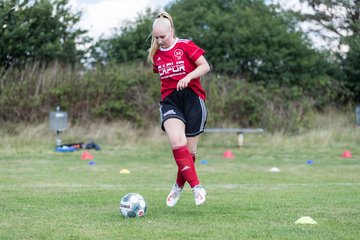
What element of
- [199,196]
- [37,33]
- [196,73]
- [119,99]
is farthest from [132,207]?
[37,33]

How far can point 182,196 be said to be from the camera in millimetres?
8227

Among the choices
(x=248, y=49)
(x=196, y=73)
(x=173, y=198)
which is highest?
(x=248, y=49)

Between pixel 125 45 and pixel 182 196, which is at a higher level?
pixel 125 45

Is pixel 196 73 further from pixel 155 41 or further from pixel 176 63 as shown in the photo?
pixel 155 41

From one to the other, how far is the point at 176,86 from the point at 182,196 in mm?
1986

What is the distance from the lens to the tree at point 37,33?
2469cm

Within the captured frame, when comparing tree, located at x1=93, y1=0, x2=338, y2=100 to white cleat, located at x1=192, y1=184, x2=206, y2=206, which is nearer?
white cleat, located at x1=192, y1=184, x2=206, y2=206

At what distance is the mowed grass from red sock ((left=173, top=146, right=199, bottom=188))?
34 cm

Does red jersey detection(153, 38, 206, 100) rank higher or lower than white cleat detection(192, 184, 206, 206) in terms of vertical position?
higher

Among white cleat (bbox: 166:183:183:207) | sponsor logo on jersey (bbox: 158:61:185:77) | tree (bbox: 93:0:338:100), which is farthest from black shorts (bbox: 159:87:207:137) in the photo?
tree (bbox: 93:0:338:100)

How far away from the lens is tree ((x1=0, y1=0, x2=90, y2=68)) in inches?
972

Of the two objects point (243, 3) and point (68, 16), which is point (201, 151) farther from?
point (243, 3)

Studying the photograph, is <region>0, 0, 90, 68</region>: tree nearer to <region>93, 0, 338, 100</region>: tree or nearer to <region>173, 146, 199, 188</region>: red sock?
<region>93, 0, 338, 100</region>: tree

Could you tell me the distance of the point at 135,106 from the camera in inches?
907
